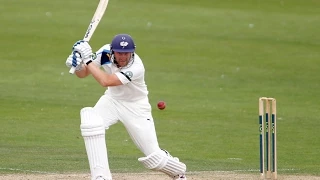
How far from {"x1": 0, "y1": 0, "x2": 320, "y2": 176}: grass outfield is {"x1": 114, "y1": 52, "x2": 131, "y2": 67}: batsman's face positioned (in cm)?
236

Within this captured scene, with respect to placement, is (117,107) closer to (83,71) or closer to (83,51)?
(83,71)

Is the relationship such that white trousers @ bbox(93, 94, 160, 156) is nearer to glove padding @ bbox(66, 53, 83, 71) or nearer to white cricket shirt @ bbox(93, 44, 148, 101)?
white cricket shirt @ bbox(93, 44, 148, 101)

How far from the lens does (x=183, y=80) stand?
19625 mm

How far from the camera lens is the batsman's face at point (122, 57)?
30.8ft

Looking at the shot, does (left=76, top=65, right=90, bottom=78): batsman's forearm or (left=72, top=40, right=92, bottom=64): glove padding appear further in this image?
(left=76, top=65, right=90, bottom=78): batsman's forearm

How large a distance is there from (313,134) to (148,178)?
500 cm

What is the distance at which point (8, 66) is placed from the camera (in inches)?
811

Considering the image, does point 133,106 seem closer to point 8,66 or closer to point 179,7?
point 8,66

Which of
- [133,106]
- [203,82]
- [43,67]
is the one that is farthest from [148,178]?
[43,67]

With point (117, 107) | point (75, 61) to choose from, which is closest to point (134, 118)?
point (117, 107)

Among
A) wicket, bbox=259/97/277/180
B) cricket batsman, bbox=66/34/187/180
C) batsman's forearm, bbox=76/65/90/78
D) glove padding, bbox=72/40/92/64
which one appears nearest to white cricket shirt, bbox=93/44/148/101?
cricket batsman, bbox=66/34/187/180

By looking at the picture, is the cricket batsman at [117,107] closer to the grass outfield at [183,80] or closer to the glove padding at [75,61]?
the glove padding at [75,61]

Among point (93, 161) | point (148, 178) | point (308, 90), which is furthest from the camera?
point (308, 90)

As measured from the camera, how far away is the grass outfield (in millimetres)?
13102
